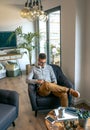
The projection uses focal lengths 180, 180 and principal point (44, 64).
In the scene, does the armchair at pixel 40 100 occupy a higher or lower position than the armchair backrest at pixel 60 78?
lower

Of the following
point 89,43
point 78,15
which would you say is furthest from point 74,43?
point 78,15

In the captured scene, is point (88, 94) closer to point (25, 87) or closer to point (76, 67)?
point (76, 67)

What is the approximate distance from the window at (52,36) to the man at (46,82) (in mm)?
1351

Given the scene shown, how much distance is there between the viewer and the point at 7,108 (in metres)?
2.65

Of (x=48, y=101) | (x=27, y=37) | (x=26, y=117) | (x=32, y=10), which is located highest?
(x=32, y=10)

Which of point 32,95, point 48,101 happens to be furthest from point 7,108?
point 48,101

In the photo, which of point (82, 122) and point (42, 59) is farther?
point (42, 59)

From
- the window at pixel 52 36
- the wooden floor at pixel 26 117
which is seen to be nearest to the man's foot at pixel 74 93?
the wooden floor at pixel 26 117

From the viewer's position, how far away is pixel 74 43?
3.51 meters

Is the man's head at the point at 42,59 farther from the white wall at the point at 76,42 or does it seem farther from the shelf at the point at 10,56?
the shelf at the point at 10,56

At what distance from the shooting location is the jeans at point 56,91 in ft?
10.1

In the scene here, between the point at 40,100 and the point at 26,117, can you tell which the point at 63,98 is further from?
the point at 26,117

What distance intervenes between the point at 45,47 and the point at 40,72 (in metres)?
2.53

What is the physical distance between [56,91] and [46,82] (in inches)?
9.1
